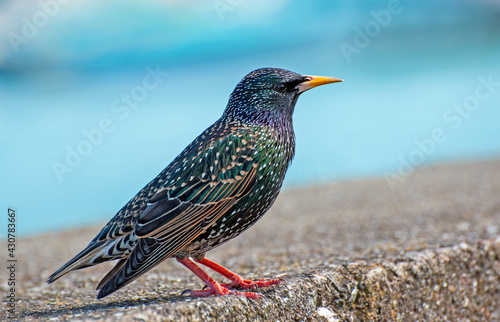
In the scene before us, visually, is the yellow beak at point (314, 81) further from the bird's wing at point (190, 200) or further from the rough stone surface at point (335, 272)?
the rough stone surface at point (335, 272)

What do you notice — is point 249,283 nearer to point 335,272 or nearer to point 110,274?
point 335,272

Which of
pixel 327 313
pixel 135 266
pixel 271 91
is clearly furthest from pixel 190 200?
pixel 327 313

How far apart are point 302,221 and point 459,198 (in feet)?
5.36

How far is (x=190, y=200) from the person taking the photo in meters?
2.83

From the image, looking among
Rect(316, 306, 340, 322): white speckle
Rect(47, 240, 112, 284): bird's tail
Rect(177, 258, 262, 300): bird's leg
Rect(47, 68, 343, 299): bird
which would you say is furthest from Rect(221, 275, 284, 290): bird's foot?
Rect(47, 240, 112, 284): bird's tail

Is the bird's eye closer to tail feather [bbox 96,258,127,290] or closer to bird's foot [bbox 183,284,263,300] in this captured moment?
bird's foot [bbox 183,284,263,300]

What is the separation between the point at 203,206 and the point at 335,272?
2.89 feet

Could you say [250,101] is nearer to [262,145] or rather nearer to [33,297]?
[262,145]

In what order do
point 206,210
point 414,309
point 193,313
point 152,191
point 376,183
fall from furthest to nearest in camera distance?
1. point 376,183
2. point 414,309
3. point 152,191
4. point 206,210
5. point 193,313

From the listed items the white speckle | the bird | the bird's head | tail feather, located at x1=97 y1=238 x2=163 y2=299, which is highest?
the bird's head

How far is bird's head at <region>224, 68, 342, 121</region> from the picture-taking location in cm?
322

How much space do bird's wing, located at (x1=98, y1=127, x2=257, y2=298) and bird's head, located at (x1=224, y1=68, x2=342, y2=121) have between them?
0.84ft

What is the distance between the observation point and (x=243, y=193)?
113 inches

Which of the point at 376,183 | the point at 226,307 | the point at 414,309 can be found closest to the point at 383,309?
the point at 414,309
